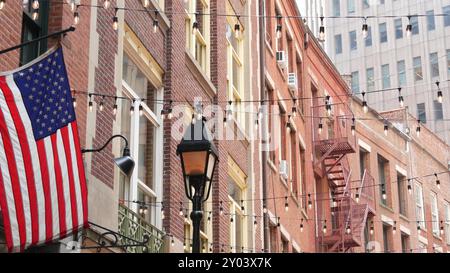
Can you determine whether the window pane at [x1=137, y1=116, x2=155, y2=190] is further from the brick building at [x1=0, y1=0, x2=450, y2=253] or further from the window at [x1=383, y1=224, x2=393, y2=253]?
the window at [x1=383, y1=224, x2=393, y2=253]

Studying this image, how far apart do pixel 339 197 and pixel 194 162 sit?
22.5 meters

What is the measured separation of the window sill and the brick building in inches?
1.6

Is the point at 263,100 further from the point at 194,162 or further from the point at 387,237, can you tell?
the point at 387,237

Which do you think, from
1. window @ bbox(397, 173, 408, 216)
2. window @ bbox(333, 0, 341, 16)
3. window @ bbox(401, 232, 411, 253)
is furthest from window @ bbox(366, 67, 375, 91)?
window @ bbox(401, 232, 411, 253)

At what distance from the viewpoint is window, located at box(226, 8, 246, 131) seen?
21734 mm

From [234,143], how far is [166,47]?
4.93m

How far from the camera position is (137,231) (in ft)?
45.8

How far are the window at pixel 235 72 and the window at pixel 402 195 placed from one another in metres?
18.5

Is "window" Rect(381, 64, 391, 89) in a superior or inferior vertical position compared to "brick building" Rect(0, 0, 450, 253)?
superior

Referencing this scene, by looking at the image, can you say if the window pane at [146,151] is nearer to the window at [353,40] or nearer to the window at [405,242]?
the window at [405,242]

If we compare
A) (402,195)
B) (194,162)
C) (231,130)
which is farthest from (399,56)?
(194,162)

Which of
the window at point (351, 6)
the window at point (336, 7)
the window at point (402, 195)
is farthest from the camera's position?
the window at point (336, 7)

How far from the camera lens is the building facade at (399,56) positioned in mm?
72688

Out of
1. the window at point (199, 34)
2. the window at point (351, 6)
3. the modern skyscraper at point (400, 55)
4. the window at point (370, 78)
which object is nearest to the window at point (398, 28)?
the modern skyscraper at point (400, 55)
